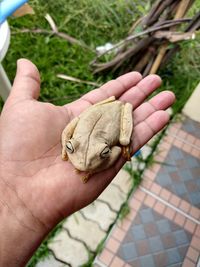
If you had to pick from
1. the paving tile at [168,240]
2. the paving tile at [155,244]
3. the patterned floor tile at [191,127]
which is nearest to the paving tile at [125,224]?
the paving tile at [155,244]

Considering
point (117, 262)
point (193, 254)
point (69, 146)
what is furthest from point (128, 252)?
point (69, 146)

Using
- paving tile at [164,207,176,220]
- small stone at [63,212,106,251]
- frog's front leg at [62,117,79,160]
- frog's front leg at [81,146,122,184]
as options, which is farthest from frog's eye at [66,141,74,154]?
paving tile at [164,207,176,220]

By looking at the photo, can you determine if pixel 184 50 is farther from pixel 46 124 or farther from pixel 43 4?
pixel 46 124

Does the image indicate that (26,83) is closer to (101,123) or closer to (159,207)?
(101,123)

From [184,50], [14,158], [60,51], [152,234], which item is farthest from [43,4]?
[152,234]

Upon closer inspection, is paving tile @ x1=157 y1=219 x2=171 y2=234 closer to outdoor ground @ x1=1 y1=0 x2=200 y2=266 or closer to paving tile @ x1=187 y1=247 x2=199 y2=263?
paving tile @ x1=187 y1=247 x2=199 y2=263
